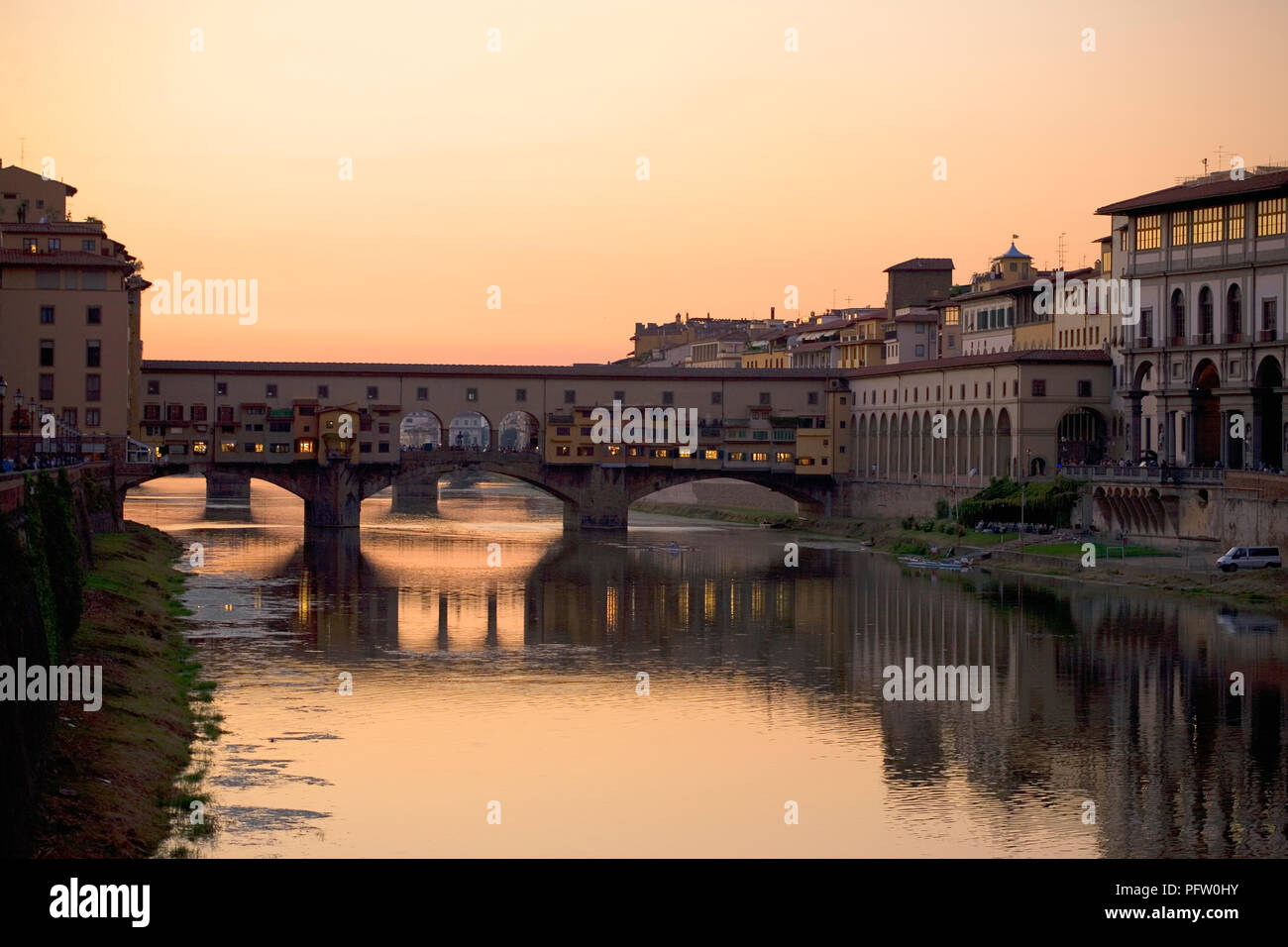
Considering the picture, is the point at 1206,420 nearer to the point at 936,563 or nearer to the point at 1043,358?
the point at 1043,358

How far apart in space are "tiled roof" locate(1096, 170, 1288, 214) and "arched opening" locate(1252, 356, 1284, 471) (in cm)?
771

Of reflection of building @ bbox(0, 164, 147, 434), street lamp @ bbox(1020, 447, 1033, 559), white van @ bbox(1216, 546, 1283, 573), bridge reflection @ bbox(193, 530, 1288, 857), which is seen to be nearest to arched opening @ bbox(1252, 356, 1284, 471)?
street lamp @ bbox(1020, 447, 1033, 559)

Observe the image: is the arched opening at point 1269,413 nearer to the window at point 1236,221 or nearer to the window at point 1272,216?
the window at point 1272,216

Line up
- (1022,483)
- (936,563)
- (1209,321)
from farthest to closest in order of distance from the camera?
(1022,483) < (1209,321) < (936,563)

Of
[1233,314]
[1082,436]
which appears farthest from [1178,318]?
[1082,436]

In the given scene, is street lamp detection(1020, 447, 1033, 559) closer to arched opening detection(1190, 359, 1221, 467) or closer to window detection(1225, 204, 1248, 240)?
arched opening detection(1190, 359, 1221, 467)

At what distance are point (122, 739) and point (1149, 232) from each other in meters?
65.2

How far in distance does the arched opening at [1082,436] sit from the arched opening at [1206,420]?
24.4 ft

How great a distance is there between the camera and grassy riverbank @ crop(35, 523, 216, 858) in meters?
27.3

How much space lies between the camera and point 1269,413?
3132 inches

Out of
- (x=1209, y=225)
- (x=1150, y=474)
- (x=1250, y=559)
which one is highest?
(x=1209, y=225)
